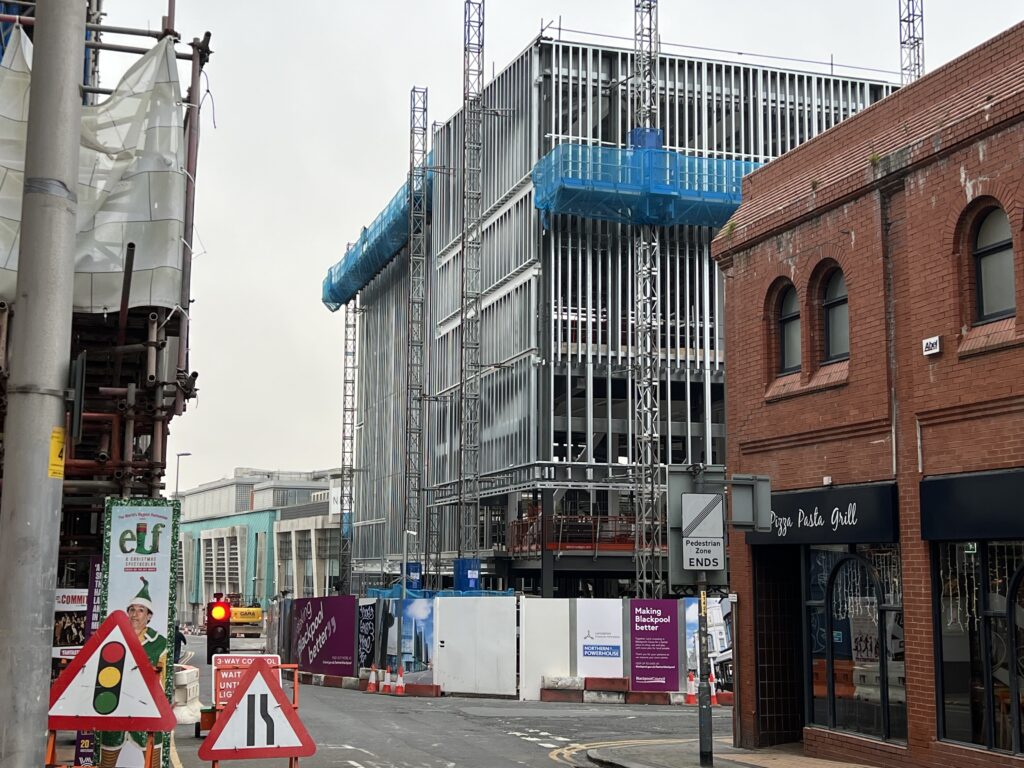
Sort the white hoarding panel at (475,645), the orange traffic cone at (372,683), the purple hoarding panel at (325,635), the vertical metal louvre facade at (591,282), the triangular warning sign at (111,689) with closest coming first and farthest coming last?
the triangular warning sign at (111,689) < the white hoarding panel at (475,645) < the orange traffic cone at (372,683) < the purple hoarding panel at (325,635) < the vertical metal louvre facade at (591,282)

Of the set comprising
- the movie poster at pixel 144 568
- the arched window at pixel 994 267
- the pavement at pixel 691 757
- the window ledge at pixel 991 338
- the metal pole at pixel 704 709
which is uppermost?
the arched window at pixel 994 267

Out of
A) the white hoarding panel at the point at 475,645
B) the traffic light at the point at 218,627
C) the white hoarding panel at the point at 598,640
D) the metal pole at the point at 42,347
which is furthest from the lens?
the white hoarding panel at the point at 475,645

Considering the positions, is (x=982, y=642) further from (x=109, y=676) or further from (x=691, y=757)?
(x=109, y=676)

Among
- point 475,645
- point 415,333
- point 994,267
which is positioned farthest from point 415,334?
point 994,267

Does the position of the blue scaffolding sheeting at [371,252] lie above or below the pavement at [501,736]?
above

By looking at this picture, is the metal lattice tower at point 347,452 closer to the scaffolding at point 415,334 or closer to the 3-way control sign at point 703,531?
the scaffolding at point 415,334

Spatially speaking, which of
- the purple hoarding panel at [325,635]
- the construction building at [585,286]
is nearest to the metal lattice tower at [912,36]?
the construction building at [585,286]

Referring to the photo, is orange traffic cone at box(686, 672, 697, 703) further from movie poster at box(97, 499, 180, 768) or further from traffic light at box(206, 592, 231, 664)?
movie poster at box(97, 499, 180, 768)

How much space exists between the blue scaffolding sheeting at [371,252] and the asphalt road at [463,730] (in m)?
42.4

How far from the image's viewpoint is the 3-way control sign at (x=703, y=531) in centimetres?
1642

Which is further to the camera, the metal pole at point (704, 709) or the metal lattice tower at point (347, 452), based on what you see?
the metal lattice tower at point (347, 452)

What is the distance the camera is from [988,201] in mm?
14367

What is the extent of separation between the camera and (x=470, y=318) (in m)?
58.4

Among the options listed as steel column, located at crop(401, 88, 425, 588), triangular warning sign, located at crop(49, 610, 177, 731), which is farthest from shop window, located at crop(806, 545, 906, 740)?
steel column, located at crop(401, 88, 425, 588)
